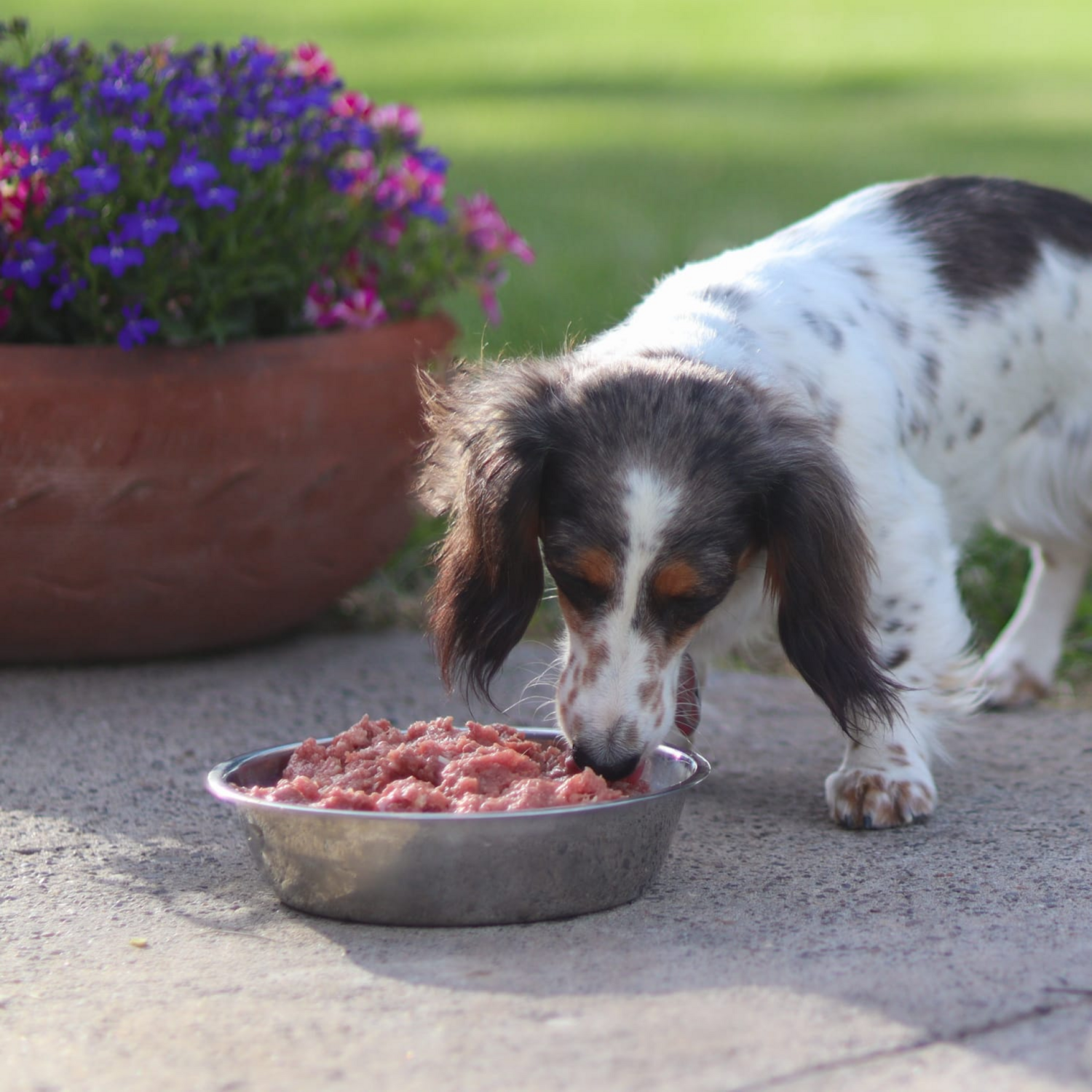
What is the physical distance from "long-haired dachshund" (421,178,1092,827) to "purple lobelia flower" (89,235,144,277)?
1.03m

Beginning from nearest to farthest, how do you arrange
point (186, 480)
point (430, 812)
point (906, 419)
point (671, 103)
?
point (430, 812)
point (906, 419)
point (186, 480)
point (671, 103)

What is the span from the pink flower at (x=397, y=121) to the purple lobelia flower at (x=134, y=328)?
3.36 feet

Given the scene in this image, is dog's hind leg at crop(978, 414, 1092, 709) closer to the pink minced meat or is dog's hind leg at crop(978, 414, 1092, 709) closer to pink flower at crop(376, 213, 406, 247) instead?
the pink minced meat

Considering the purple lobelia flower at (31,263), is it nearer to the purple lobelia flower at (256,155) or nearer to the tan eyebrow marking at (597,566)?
the purple lobelia flower at (256,155)

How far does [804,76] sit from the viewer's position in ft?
59.5

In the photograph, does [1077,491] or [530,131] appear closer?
[1077,491]

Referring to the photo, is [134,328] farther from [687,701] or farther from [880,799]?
[880,799]

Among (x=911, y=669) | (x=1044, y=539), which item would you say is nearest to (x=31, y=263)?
(x=911, y=669)

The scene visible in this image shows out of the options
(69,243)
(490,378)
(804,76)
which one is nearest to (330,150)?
(69,243)

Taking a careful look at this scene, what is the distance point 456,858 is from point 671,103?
14.3 meters

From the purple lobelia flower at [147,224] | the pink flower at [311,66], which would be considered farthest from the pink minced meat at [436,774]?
the pink flower at [311,66]

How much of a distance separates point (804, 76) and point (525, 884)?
16407mm

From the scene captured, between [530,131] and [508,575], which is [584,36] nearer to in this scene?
[530,131]

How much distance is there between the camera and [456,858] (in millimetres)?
2873
